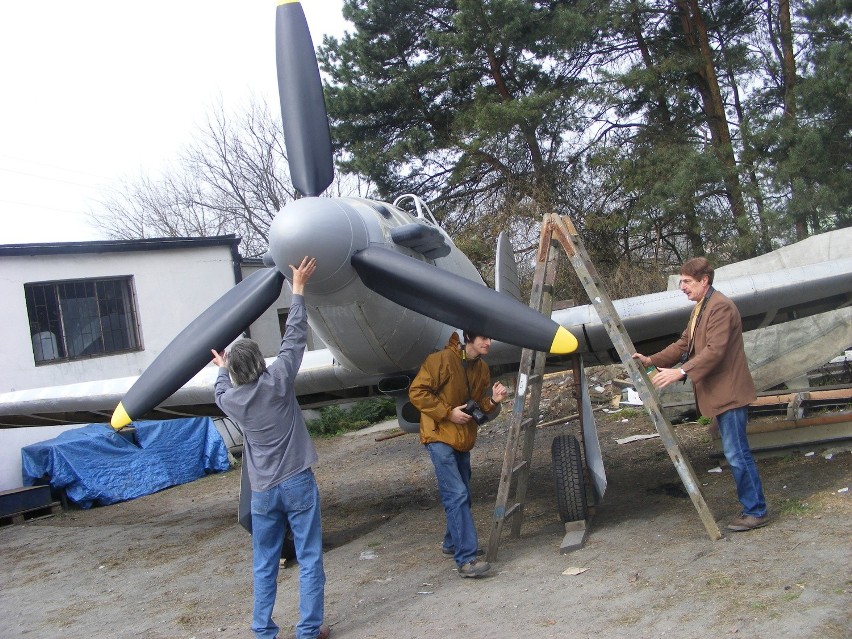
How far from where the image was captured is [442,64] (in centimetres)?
1864

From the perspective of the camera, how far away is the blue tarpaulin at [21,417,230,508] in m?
12.1

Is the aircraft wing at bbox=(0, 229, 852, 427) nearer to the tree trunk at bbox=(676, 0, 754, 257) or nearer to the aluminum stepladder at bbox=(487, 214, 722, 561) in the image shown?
the aluminum stepladder at bbox=(487, 214, 722, 561)

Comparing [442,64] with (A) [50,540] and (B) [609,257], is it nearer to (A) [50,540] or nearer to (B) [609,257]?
(B) [609,257]

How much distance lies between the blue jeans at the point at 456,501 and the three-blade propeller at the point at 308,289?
0.87 meters

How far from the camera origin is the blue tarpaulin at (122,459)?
12.1 metres

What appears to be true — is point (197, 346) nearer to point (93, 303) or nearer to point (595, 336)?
point (595, 336)

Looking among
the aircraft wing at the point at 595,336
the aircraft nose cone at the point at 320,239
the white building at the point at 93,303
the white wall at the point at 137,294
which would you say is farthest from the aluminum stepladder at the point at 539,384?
the white wall at the point at 137,294

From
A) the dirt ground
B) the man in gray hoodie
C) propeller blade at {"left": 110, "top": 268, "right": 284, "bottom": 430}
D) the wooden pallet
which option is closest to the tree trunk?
the dirt ground

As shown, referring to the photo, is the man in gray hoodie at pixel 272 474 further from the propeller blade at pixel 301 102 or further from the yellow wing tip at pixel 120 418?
the propeller blade at pixel 301 102

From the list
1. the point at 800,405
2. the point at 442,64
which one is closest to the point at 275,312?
the point at 442,64

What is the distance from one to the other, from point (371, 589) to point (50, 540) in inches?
240

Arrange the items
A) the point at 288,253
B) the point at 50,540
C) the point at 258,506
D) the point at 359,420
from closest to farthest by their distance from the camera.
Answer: the point at 258,506, the point at 288,253, the point at 50,540, the point at 359,420

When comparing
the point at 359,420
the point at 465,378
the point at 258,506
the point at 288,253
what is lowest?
the point at 359,420

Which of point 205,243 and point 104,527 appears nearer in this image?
point 104,527
